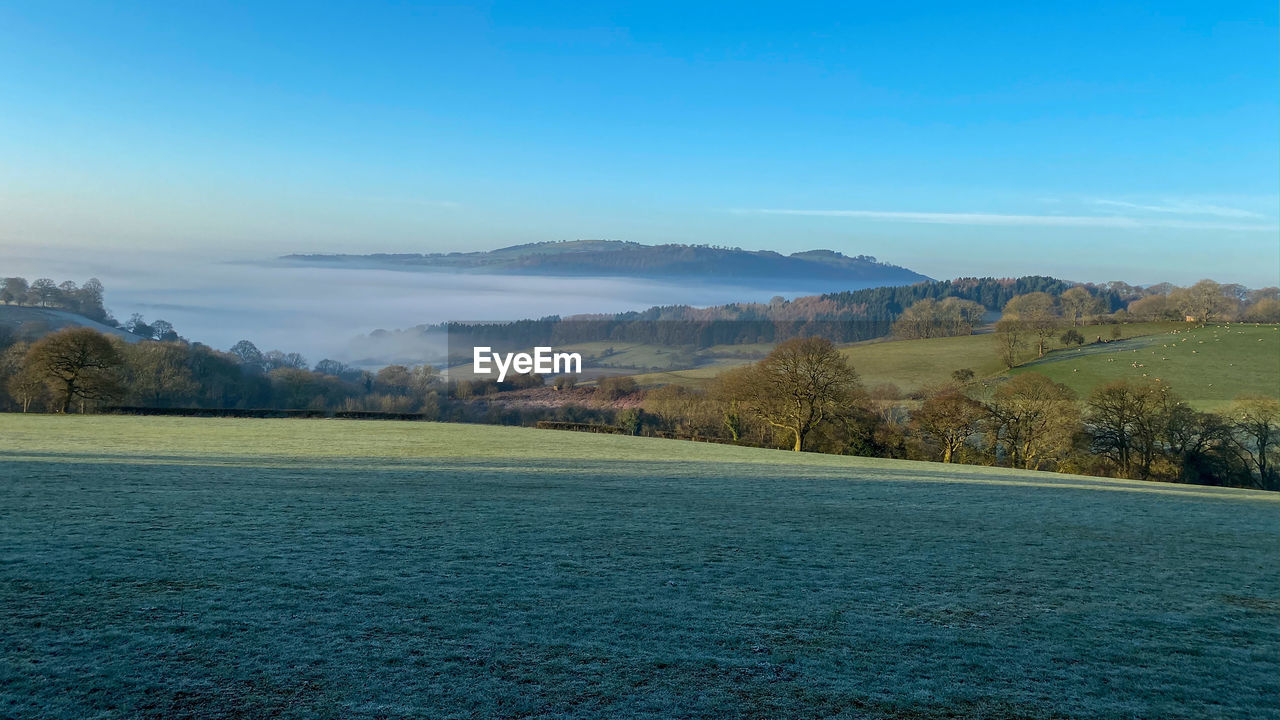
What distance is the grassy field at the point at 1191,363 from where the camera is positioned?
75.0 meters

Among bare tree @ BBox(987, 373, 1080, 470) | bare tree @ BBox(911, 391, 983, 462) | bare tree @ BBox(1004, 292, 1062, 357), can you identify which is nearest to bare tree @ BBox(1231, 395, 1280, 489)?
bare tree @ BBox(987, 373, 1080, 470)

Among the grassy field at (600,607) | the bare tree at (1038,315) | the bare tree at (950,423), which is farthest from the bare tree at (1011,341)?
the grassy field at (600,607)

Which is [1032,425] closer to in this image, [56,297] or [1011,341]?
[1011,341]

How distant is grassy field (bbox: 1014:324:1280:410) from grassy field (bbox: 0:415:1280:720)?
216 ft

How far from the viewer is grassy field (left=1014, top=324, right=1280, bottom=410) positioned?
75.0 metres

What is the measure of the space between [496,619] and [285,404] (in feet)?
229

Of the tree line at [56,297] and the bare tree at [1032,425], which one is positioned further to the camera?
the tree line at [56,297]

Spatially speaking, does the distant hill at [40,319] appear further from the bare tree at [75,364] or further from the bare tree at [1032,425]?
the bare tree at [1032,425]

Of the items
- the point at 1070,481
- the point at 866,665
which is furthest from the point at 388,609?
the point at 1070,481

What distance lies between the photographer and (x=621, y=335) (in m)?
144

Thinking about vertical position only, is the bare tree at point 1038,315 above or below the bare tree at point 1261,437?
above

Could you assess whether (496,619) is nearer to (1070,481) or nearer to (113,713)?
(113,713)

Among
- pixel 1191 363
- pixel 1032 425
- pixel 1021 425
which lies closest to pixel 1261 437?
pixel 1032 425

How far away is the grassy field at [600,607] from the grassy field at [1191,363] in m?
65.9
